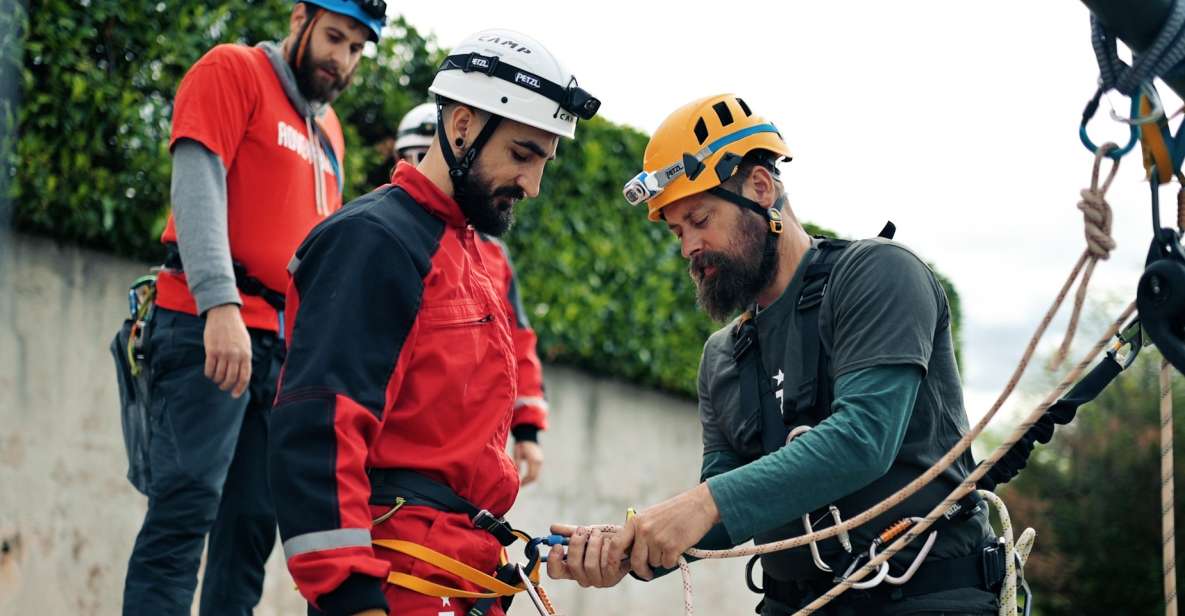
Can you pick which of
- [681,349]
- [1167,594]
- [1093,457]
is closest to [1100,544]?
[1093,457]

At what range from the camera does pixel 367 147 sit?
24.9 ft

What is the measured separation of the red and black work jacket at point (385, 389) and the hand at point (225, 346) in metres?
0.98

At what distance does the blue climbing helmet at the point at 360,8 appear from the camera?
4777mm

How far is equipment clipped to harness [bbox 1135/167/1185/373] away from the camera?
2.54 m

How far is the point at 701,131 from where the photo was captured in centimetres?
419

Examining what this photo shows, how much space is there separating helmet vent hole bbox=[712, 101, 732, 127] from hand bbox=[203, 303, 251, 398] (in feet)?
5.66

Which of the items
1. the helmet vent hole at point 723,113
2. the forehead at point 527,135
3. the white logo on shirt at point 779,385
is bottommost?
the white logo on shirt at point 779,385

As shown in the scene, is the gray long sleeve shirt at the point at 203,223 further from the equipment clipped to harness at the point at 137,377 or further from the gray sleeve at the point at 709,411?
the gray sleeve at the point at 709,411

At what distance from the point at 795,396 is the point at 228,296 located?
1905 millimetres

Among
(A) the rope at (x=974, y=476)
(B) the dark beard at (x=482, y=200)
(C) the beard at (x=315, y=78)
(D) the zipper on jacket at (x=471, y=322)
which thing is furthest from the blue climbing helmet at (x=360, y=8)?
(A) the rope at (x=974, y=476)

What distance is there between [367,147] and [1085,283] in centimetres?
555

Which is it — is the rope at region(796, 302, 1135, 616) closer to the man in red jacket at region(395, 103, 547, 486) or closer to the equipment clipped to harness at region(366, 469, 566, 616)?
the equipment clipped to harness at region(366, 469, 566, 616)

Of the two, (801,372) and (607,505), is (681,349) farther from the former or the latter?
(801,372)

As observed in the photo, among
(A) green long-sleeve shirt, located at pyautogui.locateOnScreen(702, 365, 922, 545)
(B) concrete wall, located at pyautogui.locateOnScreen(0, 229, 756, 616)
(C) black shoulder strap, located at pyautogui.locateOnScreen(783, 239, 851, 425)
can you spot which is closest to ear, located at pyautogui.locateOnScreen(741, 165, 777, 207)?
(C) black shoulder strap, located at pyautogui.locateOnScreen(783, 239, 851, 425)
